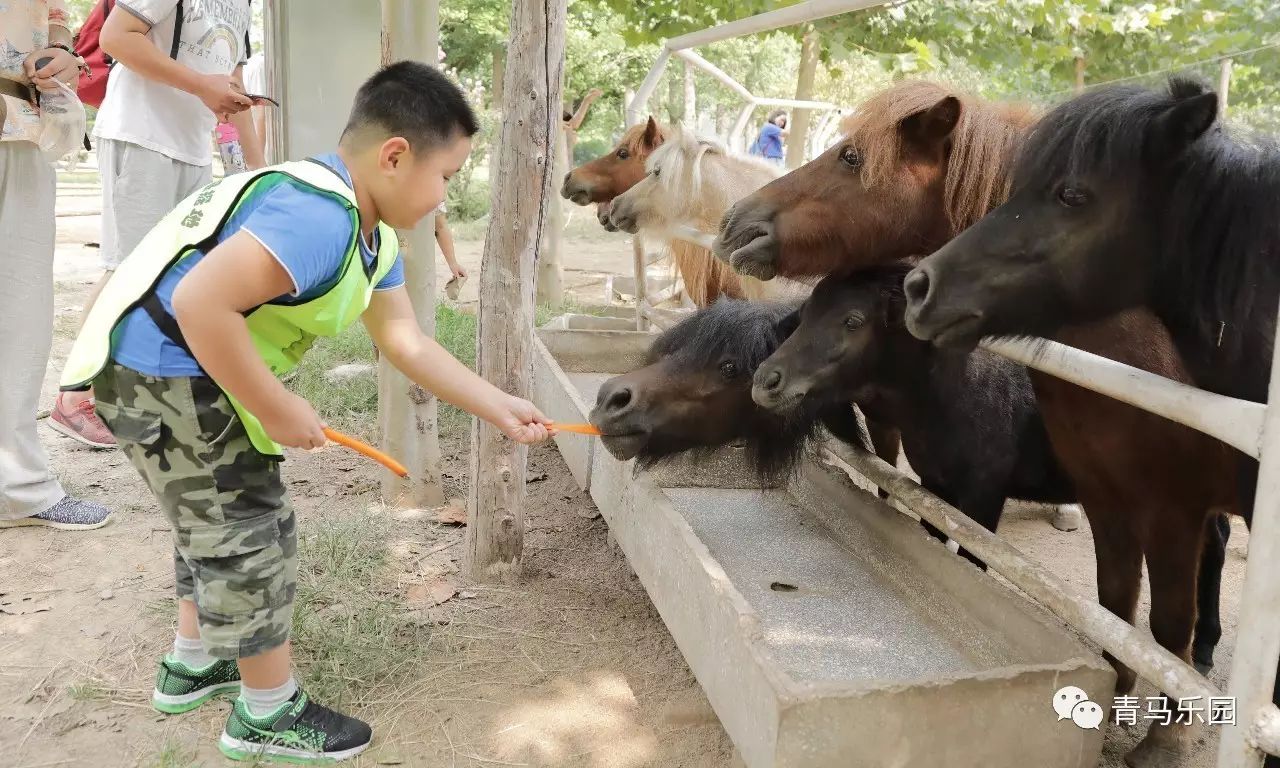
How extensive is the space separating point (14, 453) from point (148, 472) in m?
2.05

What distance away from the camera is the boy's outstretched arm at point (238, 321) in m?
1.95

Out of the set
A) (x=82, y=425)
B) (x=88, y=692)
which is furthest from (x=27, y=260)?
(x=88, y=692)

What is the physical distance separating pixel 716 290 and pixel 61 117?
3.40 meters

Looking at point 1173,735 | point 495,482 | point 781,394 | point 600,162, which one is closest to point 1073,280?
point 781,394

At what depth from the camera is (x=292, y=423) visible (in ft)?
6.84

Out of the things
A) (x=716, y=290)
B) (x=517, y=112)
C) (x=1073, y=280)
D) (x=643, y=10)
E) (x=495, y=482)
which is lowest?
(x=495, y=482)

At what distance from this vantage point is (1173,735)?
2.55 meters

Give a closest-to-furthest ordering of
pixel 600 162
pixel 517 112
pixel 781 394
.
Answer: pixel 781 394 < pixel 517 112 < pixel 600 162

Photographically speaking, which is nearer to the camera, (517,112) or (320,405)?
(517,112)

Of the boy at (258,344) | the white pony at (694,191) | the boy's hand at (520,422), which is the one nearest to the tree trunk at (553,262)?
the white pony at (694,191)

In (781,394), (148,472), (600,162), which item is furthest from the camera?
(600,162)

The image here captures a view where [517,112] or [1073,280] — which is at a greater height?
[517,112]

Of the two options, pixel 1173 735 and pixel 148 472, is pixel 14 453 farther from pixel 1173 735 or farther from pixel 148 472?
pixel 1173 735

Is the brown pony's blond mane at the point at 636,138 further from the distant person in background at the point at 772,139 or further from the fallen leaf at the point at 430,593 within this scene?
the distant person in background at the point at 772,139
